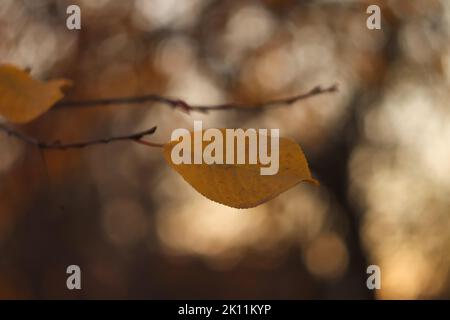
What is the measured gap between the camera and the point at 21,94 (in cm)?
53

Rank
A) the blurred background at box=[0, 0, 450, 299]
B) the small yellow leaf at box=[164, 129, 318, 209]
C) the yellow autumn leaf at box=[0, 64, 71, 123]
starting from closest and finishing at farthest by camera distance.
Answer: the small yellow leaf at box=[164, 129, 318, 209] < the yellow autumn leaf at box=[0, 64, 71, 123] < the blurred background at box=[0, 0, 450, 299]

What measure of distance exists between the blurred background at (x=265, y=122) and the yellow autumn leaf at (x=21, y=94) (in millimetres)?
2773

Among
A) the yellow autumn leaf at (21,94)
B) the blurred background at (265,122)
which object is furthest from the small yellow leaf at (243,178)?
the blurred background at (265,122)

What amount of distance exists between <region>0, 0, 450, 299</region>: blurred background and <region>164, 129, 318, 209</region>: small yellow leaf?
2.91 meters

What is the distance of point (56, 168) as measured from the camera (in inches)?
194

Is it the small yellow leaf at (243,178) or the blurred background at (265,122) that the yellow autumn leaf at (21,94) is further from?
the blurred background at (265,122)

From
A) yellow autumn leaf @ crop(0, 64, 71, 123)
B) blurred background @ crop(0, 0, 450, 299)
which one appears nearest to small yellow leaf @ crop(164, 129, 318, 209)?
yellow autumn leaf @ crop(0, 64, 71, 123)

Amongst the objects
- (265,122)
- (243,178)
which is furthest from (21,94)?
(265,122)

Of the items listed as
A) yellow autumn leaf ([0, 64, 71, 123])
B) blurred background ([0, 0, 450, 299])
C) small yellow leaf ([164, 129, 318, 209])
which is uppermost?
blurred background ([0, 0, 450, 299])

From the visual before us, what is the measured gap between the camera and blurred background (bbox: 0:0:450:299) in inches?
158

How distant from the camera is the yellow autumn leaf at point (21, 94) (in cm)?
53

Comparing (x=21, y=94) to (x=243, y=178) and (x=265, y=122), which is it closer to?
(x=243, y=178)

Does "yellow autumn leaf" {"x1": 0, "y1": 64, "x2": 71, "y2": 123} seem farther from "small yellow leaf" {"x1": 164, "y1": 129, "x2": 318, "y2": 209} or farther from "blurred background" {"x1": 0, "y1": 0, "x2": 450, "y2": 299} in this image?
"blurred background" {"x1": 0, "y1": 0, "x2": 450, "y2": 299}

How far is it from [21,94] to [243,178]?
0.65 feet
